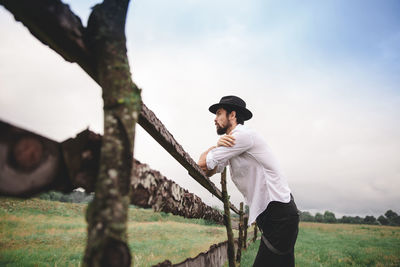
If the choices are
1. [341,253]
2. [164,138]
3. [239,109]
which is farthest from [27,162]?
[341,253]

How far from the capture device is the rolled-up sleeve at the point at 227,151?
255 centimetres

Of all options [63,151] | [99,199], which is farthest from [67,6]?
[99,199]

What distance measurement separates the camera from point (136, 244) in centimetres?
812

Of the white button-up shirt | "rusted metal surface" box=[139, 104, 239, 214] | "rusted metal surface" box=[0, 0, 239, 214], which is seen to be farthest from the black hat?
"rusted metal surface" box=[0, 0, 239, 214]

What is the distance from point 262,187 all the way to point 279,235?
548 millimetres

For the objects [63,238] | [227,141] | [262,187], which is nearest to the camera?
[227,141]

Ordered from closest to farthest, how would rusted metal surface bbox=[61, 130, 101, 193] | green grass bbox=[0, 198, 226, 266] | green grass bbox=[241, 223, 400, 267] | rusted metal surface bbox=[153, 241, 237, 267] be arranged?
rusted metal surface bbox=[61, 130, 101, 193] → rusted metal surface bbox=[153, 241, 237, 267] → green grass bbox=[0, 198, 226, 266] → green grass bbox=[241, 223, 400, 267]

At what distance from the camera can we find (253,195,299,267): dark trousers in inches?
96.1

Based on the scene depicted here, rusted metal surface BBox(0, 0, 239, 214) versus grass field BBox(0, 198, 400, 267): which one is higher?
rusted metal surface BBox(0, 0, 239, 214)

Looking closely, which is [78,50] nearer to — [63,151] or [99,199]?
[63,151]

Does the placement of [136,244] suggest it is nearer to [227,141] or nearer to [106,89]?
[227,141]

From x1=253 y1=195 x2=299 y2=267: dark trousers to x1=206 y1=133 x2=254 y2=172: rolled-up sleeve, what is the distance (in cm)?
78

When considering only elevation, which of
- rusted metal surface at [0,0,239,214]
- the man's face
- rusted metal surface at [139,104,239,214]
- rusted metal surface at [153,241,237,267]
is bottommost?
rusted metal surface at [153,241,237,267]

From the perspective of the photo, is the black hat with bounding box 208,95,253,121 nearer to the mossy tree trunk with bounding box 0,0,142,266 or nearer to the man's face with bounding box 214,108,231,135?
the man's face with bounding box 214,108,231,135
